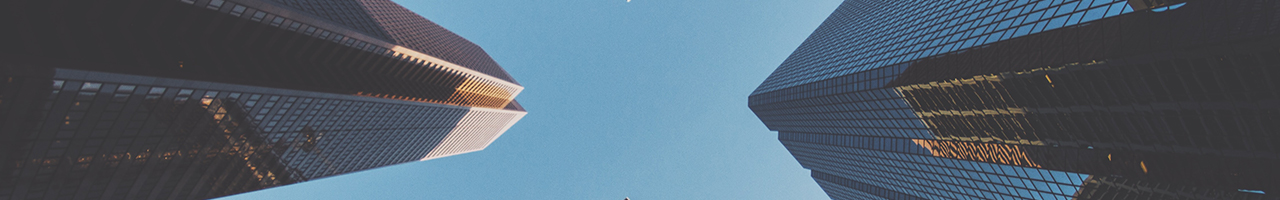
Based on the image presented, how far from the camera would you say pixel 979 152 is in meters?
58.4

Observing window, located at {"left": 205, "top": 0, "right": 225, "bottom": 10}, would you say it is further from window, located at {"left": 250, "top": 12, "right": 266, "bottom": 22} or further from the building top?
the building top

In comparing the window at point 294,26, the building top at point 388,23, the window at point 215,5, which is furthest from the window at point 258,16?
the window at point 294,26

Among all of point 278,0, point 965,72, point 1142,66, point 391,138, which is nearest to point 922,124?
point 965,72

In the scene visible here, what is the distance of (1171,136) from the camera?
3434 cm

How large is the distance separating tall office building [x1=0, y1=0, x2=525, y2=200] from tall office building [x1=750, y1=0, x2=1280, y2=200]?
53493mm

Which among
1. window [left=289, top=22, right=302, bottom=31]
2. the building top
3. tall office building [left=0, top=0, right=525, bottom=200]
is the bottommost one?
tall office building [left=0, top=0, right=525, bottom=200]

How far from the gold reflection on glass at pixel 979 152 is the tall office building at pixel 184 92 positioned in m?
61.9

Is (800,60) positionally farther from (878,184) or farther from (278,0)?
(278,0)

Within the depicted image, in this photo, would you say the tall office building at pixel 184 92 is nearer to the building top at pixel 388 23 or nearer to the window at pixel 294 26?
the window at pixel 294 26

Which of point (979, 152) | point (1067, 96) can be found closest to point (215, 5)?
point (1067, 96)

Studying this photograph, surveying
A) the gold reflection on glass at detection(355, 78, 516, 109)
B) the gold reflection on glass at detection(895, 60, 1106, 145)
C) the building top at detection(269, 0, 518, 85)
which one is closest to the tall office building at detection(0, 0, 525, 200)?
the building top at detection(269, 0, 518, 85)

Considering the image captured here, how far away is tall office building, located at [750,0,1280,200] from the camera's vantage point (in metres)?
26.1

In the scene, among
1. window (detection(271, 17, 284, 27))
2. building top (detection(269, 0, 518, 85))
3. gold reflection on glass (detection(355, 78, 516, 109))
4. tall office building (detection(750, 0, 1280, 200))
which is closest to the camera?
tall office building (detection(750, 0, 1280, 200))

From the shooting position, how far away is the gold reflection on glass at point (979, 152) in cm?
5203
